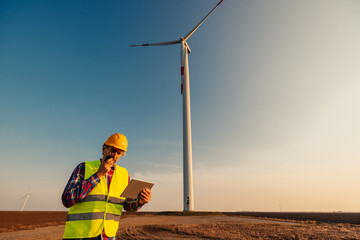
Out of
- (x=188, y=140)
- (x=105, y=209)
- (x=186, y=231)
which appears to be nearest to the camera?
(x=105, y=209)

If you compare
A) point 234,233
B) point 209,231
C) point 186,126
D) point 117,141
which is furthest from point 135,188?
point 186,126

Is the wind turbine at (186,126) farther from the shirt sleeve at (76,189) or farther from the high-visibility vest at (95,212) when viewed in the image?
the shirt sleeve at (76,189)

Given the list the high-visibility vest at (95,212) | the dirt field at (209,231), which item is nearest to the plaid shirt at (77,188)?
the high-visibility vest at (95,212)

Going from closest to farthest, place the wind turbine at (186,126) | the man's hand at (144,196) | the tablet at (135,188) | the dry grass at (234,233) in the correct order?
1. the tablet at (135,188)
2. the man's hand at (144,196)
3. the dry grass at (234,233)
4. the wind turbine at (186,126)

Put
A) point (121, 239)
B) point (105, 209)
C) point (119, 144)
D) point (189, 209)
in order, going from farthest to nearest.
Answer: point (189, 209) < point (121, 239) < point (119, 144) < point (105, 209)

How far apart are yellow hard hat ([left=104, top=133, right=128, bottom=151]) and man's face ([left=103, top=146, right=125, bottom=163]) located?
69 millimetres

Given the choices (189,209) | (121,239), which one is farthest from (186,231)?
(189,209)

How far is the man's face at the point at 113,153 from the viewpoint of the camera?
3701mm

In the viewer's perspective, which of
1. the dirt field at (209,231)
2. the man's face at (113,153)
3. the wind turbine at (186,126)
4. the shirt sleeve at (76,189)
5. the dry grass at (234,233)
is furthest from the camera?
the wind turbine at (186,126)

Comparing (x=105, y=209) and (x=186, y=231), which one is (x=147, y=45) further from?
(x=105, y=209)

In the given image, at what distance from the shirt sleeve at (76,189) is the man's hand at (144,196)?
896 millimetres

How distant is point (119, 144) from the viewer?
12.2 ft

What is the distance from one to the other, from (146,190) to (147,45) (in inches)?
1695

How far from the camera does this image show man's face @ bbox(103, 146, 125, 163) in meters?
3.70
